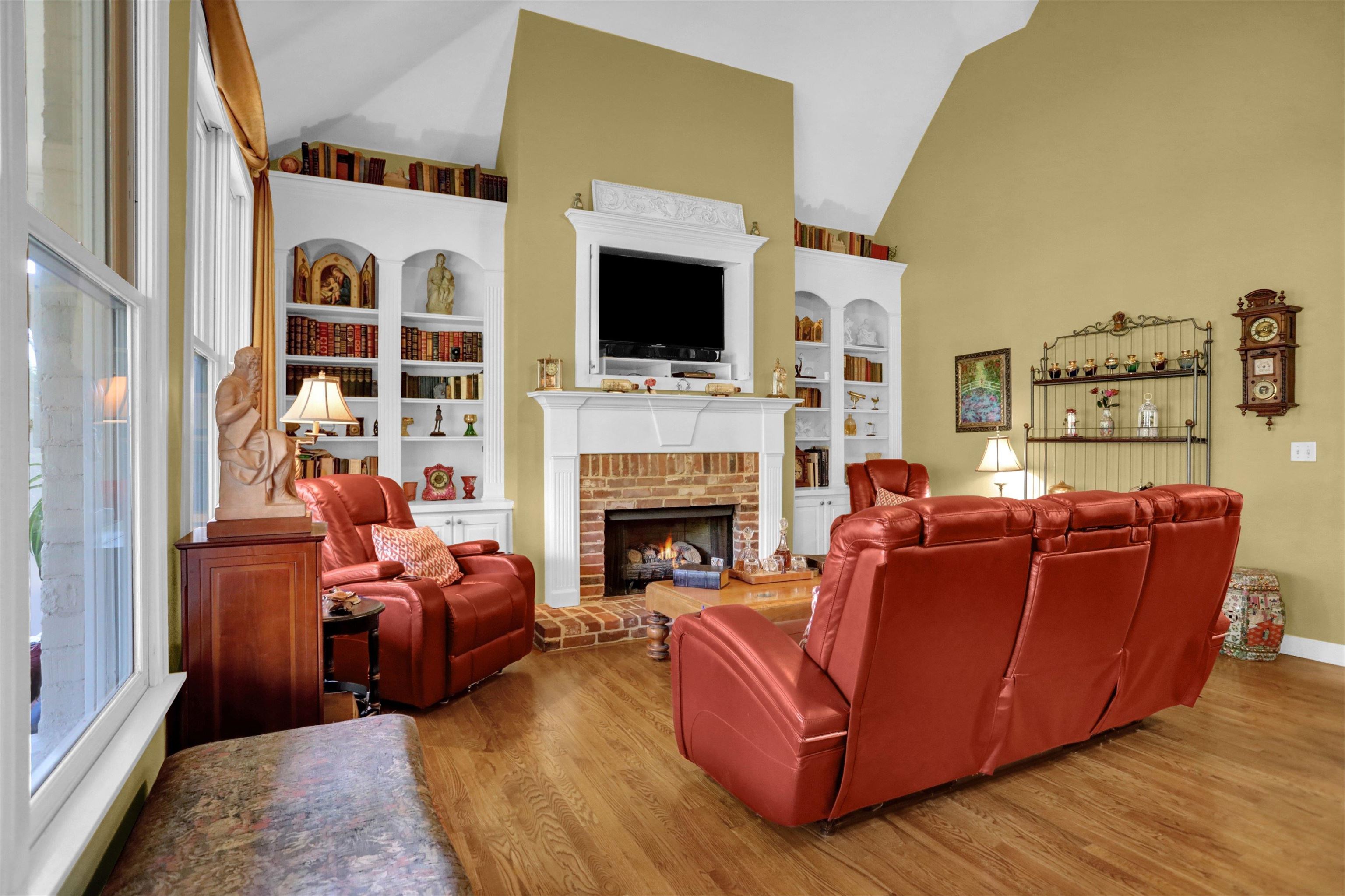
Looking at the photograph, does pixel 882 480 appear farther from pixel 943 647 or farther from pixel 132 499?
pixel 132 499

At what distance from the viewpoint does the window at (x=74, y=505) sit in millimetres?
1226

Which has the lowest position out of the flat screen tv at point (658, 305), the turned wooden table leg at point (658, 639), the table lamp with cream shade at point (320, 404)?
the turned wooden table leg at point (658, 639)

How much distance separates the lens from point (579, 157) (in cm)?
505

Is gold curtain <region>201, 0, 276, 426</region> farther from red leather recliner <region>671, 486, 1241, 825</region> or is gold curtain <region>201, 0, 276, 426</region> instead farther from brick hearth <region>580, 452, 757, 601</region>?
red leather recliner <region>671, 486, 1241, 825</region>

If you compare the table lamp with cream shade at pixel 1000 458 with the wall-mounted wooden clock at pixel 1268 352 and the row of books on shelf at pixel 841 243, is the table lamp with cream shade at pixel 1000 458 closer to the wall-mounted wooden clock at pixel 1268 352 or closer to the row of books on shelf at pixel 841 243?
the wall-mounted wooden clock at pixel 1268 352

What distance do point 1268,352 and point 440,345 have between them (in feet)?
16.9

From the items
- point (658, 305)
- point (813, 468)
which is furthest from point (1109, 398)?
point (658, 305)

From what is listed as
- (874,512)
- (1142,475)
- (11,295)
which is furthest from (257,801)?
(1142,475)

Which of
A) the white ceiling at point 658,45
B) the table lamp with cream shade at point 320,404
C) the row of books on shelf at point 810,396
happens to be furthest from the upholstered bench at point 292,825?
the row of books on shelf at point 810,396

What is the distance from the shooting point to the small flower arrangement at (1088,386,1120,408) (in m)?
5.06

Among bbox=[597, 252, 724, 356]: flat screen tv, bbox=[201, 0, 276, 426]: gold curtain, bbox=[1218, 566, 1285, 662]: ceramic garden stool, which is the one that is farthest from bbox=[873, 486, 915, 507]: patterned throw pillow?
bbox=[201, 0, 276, 426]: gold curtain

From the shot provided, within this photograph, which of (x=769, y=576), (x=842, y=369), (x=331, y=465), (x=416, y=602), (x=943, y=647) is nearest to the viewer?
(x=943, y=647)

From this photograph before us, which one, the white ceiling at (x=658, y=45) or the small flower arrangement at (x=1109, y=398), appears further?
the small flower arrangement at (x=1109, y=398)

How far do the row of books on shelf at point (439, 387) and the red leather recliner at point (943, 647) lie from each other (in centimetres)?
328
